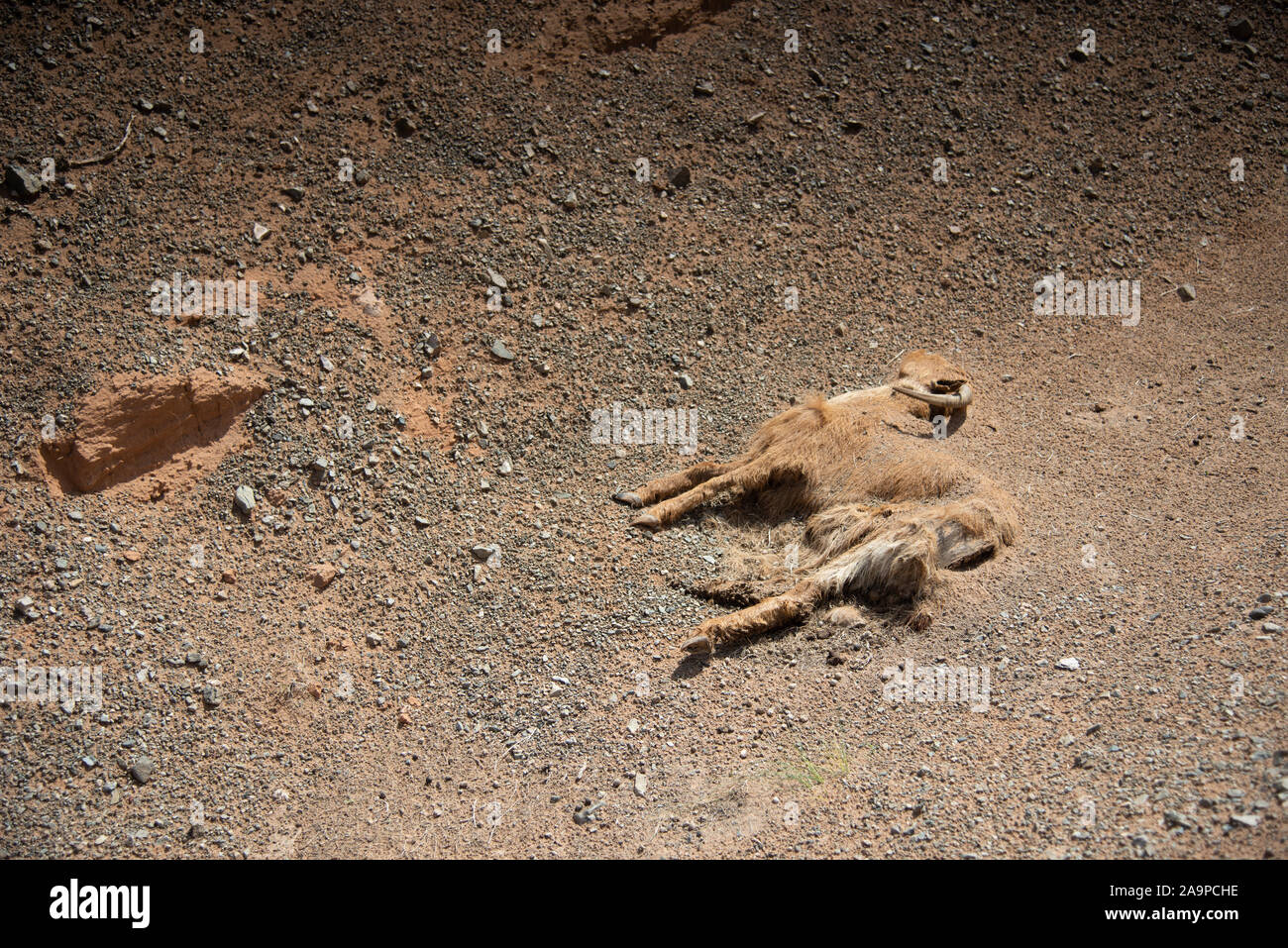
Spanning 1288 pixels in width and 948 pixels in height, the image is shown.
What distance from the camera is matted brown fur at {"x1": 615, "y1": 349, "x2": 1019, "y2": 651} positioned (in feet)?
19.8

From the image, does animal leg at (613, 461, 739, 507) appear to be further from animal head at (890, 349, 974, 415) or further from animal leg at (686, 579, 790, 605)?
animal head at (890, 349, 974, 415)

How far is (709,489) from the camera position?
7.00 metres

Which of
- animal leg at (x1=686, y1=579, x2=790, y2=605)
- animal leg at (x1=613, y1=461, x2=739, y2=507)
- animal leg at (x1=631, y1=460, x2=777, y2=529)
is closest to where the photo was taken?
animal leg at (x1=686, y1=579, x2=790, y2=605)

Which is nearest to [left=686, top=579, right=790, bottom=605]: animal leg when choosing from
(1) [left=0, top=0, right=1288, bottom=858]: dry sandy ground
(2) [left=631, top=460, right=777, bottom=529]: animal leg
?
(1) [left=0, top=0, right=1288, bottom=858]: dry sandy ground

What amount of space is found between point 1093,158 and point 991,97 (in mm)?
1216

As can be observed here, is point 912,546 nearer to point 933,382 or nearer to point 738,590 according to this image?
point 738,590

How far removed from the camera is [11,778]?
510cm

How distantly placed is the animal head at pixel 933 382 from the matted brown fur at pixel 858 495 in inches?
0.6

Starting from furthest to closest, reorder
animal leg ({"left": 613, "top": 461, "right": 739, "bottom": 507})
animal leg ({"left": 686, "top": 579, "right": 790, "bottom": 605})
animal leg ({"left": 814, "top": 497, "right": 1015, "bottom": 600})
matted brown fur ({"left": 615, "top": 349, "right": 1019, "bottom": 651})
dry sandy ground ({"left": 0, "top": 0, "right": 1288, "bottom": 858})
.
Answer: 1. animal leg ({"left": 613, "top": 461, "right": 739, "bottom": 507})
2. animal leg ({"left": 686, "top": 579, "right": 790, "bottom": 605})
3. matted brown fur ({"left": 615, "top": 349, "right": 1019, "bottom": 651})
4. animal leg ({"left": 814, "top": 497, "right": 1015, "bottom": 600})
5. dry sandy ground ({"left": 0, "top": 0, "right": 1288, "bottom": 858})

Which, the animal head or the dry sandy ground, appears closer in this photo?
the dry sandy ground

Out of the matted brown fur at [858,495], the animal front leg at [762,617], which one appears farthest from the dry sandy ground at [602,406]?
the matted brown fur at [858,495]

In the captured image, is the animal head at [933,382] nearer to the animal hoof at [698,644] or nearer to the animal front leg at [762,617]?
the animal front leg at [762,617]

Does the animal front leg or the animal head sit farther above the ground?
the animal head

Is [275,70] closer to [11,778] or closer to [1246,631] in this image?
[11,778]
